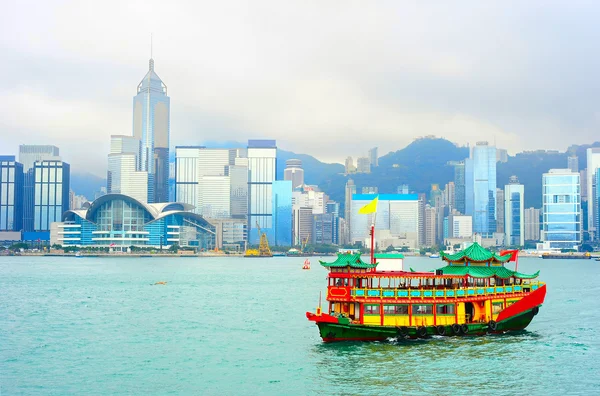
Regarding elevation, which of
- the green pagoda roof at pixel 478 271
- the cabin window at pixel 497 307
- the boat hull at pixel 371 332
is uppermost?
the green pagoda roof at pixel 478 271

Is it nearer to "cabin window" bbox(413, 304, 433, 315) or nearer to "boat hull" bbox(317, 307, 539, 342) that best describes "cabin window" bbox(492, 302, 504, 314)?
"boat hull" bbox(317, 307, 539, 342)

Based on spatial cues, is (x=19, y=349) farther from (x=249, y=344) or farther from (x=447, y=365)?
(x=447, y=365)

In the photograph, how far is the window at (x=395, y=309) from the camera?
4690 centimetres

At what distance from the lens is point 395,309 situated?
47188 mm

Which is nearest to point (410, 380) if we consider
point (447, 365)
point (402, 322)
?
point (447, 365)

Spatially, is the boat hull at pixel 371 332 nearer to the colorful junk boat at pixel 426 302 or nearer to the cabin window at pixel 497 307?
the colorful junk boat at pixel 426 302

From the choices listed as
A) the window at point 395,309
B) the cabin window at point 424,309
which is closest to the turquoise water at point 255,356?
the cabin window at point 424,309

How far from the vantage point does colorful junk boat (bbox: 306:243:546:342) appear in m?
46.2

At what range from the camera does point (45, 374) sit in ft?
133

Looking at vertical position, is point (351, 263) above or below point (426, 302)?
above

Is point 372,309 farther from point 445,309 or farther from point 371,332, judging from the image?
point 445,309

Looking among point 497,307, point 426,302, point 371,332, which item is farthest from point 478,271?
point 371,332

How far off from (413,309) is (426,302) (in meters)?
0.87

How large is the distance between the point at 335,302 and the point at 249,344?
6483mm
